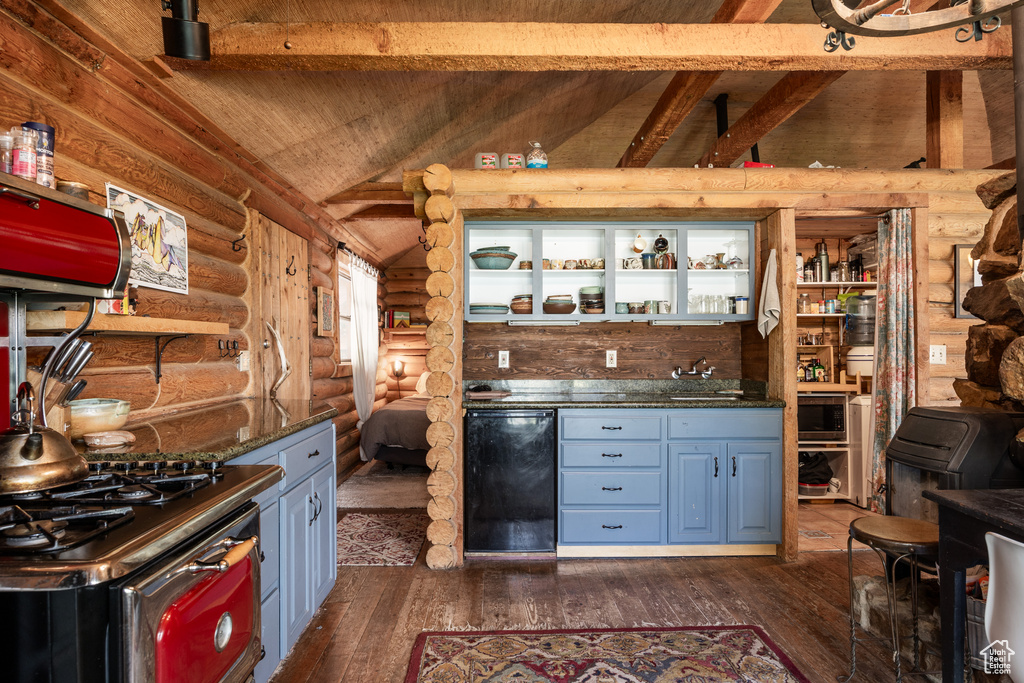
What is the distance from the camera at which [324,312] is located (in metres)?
5.21

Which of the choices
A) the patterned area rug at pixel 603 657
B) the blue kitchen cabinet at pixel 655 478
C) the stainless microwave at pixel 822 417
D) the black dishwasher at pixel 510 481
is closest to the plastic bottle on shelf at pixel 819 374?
the stainless microwave at pixel 822 417

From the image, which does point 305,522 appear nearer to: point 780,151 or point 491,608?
point 491,608

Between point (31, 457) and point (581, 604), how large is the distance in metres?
2.34

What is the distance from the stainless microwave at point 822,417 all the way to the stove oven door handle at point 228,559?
4.29m

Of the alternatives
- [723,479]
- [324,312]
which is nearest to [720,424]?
[723,479]

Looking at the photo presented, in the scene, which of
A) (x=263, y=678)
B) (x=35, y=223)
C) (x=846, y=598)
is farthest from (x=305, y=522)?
(x=846, y=598)

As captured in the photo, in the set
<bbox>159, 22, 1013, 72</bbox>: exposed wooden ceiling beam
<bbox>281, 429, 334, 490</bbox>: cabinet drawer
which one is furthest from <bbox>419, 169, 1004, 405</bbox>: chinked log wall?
<bbox>281, 429, 334, 490</bbox>: cabinet drawer

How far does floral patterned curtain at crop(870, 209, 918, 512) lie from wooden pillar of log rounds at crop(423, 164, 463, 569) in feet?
9.25

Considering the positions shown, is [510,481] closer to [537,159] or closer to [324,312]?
[537,159]

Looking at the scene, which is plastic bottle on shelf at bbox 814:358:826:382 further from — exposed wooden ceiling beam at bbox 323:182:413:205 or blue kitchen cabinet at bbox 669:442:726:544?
exposed wooden ceiling beam at bbox 323:182:413:205

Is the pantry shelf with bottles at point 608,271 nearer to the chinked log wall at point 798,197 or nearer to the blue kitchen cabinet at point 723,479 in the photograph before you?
the chinked log wall at point 798,197

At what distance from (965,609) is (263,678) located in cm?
228

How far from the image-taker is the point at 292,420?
229 cm

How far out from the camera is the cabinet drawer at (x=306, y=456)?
2.11 m
